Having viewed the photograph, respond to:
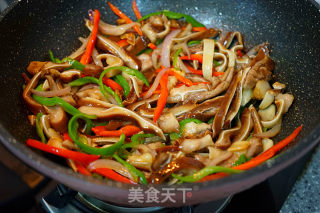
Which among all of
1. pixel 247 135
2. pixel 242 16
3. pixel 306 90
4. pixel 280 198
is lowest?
pixel 280 198

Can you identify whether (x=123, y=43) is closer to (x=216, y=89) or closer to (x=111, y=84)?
(x=111, y=84)

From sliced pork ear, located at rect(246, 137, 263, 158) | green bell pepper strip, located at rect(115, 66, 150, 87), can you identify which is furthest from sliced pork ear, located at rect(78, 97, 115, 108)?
sliced pork ear, located at rect(246, 137, 263, 158)

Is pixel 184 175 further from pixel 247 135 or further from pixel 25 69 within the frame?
pixel 25 69

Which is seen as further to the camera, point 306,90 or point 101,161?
point 306,90

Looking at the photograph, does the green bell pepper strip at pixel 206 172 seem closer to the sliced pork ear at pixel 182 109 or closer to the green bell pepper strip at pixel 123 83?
the sliced pork ear at pixel 182 109

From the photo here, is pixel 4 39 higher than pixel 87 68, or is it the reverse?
pixel 4 39

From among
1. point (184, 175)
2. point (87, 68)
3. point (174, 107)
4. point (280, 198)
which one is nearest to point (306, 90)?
point (280, 198)

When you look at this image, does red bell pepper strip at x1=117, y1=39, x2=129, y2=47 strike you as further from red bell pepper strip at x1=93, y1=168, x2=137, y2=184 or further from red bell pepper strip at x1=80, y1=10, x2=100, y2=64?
red bell pepper strip at x1=93, y1=168, x2=137, y2=184
